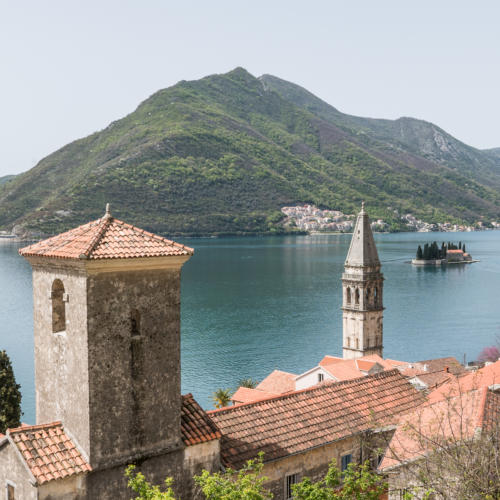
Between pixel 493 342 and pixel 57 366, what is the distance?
6079cm

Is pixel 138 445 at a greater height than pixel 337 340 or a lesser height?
greater

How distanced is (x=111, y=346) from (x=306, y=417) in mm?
4464

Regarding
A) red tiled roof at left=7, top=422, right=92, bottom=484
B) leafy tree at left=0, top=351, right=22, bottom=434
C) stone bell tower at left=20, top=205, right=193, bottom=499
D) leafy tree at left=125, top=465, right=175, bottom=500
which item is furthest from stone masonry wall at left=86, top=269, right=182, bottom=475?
leafy tree at left=0, top=351, right=22, bottom=434

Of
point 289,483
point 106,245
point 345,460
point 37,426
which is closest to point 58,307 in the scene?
point 106,245

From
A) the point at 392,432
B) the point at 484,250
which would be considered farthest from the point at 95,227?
the point at 484,250

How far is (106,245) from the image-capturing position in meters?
8.71

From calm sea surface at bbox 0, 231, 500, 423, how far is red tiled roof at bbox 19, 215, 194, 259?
106 feet

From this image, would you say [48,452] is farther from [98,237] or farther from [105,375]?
[98,237]

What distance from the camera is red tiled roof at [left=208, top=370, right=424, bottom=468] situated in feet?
33.7

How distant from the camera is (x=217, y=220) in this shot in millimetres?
196625

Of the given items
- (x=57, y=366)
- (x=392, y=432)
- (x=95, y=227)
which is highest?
(x=95, y=227)

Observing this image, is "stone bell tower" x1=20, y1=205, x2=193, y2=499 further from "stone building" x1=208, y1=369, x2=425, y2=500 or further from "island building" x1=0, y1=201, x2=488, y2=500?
"stone building" x1=208, y1=369, x2=425, y2=500

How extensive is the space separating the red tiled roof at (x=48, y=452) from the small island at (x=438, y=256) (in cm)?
12648

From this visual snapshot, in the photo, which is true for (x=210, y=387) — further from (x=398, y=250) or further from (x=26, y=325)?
(x=398, y=250)
